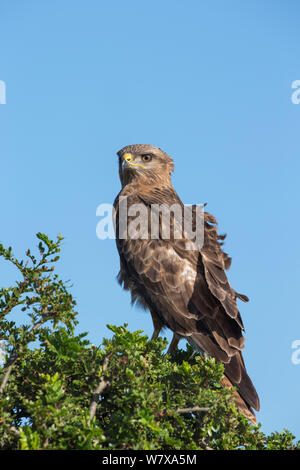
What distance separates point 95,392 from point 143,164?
17.0 ft

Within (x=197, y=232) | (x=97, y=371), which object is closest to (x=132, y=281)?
(x=197, y=232)

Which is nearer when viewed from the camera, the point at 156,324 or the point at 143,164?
the point at 156,324

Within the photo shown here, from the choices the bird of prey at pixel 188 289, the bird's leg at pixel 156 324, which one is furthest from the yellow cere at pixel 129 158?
the bird's leg at pixel 156 324

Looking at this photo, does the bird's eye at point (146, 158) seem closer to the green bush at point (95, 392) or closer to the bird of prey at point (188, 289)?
the bird of prey at point (188, 289)

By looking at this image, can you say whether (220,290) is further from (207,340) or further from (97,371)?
(97,371)

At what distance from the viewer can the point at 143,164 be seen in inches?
335

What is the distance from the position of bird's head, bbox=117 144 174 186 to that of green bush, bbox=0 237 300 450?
3849 mm

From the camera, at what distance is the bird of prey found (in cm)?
638

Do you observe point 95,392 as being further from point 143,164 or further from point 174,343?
point 143,164

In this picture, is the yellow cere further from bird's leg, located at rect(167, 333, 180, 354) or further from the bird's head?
bird's leg, located at rect(167, 333, 180, 354)

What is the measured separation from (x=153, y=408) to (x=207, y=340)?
8.68 ft

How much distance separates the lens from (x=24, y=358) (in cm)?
486

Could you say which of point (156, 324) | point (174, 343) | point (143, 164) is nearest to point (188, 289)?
point (156, 324)

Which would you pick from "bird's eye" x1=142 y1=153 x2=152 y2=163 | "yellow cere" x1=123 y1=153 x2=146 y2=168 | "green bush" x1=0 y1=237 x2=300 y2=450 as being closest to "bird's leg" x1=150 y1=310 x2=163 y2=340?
"green bush" x1=0 y1=237 x2=300 y2=450
